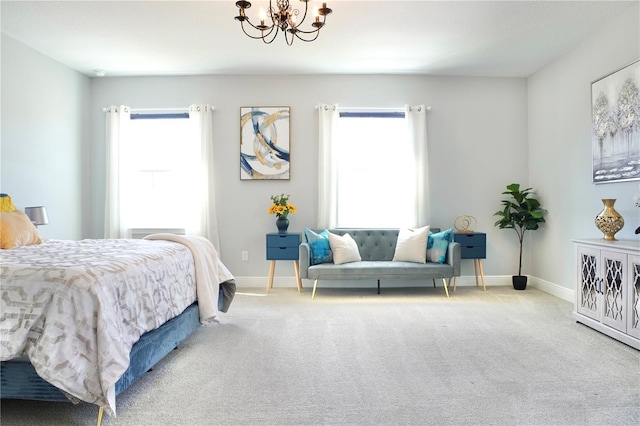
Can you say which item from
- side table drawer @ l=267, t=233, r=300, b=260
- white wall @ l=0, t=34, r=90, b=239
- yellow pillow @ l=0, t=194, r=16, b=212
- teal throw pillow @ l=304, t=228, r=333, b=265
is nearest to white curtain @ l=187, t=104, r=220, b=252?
side table drawer @ l=267, t=233, r=300, b=260

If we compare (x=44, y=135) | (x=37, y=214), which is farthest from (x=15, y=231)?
(x=44, y=135)

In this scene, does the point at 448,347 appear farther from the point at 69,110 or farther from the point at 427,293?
the point at 69,110

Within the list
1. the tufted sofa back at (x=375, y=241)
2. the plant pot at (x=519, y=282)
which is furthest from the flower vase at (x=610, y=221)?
the tufted sofa back at (x=375, y=241)

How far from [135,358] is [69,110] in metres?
4.18

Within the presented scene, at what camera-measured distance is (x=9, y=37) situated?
4238 millimetres

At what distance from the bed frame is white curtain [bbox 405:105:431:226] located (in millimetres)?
3409

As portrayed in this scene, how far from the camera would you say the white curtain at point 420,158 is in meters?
5.39

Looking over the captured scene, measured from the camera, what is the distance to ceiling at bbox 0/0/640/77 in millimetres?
3676

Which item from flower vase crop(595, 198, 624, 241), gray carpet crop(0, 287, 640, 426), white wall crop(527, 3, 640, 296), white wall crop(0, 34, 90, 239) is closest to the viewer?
gray carpet crop(0, 287, 640, 426)

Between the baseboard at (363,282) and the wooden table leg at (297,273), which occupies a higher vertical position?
the wooden table leg at (297,273)

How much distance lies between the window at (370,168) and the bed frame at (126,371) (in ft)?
10.1

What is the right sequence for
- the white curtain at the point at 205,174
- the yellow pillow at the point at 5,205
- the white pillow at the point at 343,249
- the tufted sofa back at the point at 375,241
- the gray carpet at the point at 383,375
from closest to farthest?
the gray carpet at the point at 383,375 < the yellow pillow at the point at 5,205 < the white pillow at the point at 343,249 < the tufted sofa back at the point at 375,241 < the white curtain at the point at 205,174

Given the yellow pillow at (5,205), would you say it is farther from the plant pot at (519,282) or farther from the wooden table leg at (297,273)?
the plant pot at (519,282)

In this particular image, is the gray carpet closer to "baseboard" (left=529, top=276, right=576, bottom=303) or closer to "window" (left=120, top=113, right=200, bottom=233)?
"baseboard" (left=529, top=276, right=576, bottom=303)
